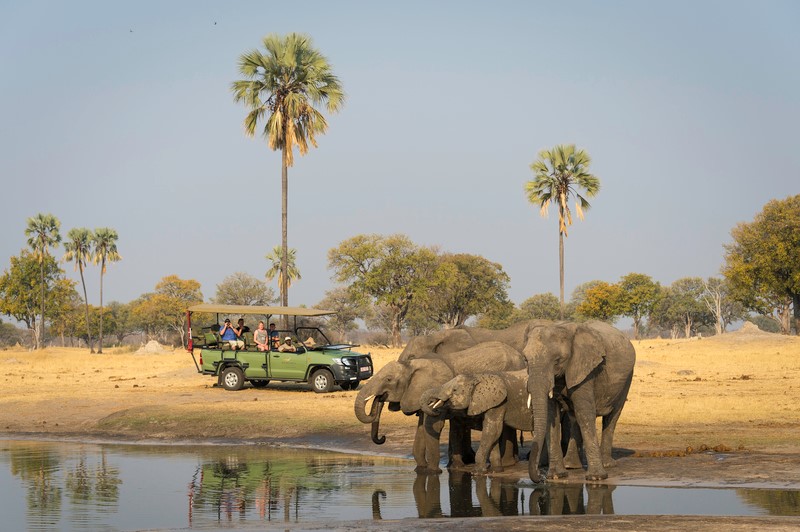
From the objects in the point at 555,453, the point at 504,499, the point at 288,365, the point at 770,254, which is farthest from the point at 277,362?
the point at 770,254

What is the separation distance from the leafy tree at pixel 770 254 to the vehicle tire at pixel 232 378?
50.1 m

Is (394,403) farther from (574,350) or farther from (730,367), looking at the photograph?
(730,367)

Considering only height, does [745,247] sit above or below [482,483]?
above

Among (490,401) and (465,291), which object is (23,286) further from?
(490,401)

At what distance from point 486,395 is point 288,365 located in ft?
56.9

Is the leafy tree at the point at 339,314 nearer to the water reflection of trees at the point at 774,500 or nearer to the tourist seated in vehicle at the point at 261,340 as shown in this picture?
the tourist seated in vehicle at the point at 261,340

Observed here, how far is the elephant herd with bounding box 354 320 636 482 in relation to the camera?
14.3 metres

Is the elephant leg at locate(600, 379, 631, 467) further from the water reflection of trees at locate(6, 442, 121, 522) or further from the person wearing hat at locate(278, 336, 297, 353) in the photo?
the person wearing hat at locate(278, 336, 297, 353)

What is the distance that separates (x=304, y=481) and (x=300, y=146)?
2694cm

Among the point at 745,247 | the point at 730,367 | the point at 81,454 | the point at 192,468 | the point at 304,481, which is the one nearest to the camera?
the point at 304,481

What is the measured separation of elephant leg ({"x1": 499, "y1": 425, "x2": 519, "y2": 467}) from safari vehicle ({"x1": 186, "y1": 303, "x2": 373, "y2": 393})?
602 inches

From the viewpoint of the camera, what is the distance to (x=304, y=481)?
15.8 metres

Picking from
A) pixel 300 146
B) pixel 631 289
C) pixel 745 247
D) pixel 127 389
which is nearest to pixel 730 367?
pixel 300 146

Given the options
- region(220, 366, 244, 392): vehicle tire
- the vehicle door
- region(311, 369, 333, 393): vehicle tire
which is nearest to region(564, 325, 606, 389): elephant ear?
region(311, 369, 333, 393): vehicle tire
